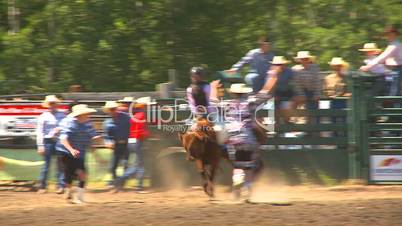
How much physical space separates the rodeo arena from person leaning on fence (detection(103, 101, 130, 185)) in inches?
0.8

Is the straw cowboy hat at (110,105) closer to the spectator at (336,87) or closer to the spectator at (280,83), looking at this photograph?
the spectator at (280,83)

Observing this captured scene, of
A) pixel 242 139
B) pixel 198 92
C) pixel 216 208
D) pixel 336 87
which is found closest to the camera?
pixel 216 208

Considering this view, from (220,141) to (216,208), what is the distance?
170 cm

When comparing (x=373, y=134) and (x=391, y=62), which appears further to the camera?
(x=373, y=134)

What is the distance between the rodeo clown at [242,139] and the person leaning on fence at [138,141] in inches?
82.1

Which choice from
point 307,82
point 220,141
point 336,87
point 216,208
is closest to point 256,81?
point 307,82

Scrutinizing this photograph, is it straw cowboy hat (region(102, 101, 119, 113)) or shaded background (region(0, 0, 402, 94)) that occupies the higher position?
shaded background (region(0, 0, 402, 94))

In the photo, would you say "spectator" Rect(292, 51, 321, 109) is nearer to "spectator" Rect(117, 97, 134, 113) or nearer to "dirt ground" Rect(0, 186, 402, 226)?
"dirt ground" Rect(0, 186, 402, 226)

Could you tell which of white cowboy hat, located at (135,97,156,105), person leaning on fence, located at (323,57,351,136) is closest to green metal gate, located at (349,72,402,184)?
person leaning on fence, located at (323,57,351,136)

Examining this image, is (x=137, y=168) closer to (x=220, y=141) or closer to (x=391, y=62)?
(x=220, y=141)

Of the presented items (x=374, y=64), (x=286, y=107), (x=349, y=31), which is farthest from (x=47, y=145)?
(x=349, y=31)

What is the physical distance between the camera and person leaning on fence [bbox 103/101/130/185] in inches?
578

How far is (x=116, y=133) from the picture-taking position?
48.3 ft

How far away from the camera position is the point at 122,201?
43.9ft
